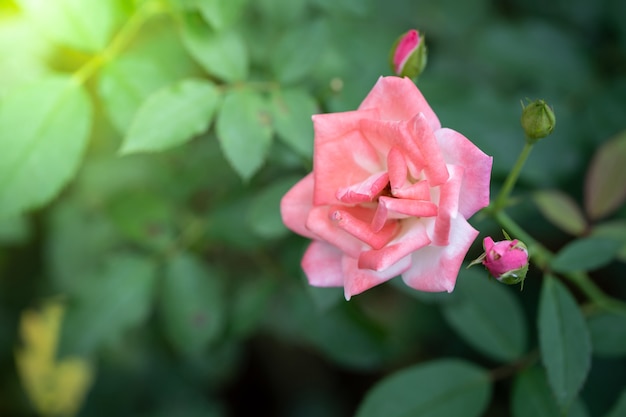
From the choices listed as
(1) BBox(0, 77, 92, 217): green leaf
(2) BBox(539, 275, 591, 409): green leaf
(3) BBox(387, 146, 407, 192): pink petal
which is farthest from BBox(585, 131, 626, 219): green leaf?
(1) BBox(0, 77, 92, 217): green leaf

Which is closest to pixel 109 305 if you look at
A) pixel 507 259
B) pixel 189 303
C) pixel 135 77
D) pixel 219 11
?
pixel 189 303

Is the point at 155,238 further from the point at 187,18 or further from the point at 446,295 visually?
the point at 446,295

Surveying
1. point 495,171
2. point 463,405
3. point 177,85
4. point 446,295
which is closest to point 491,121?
point 495,171

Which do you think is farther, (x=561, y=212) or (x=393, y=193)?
(x=561, y=212)

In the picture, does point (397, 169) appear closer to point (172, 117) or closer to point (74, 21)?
point (172, 117)

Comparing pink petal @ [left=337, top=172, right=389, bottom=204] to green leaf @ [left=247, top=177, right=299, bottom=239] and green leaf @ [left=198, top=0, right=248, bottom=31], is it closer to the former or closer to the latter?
green leaf @ [left=247, top=177, right=299, bottom=239]

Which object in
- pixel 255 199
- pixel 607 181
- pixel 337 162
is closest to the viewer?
pixel 337 162
